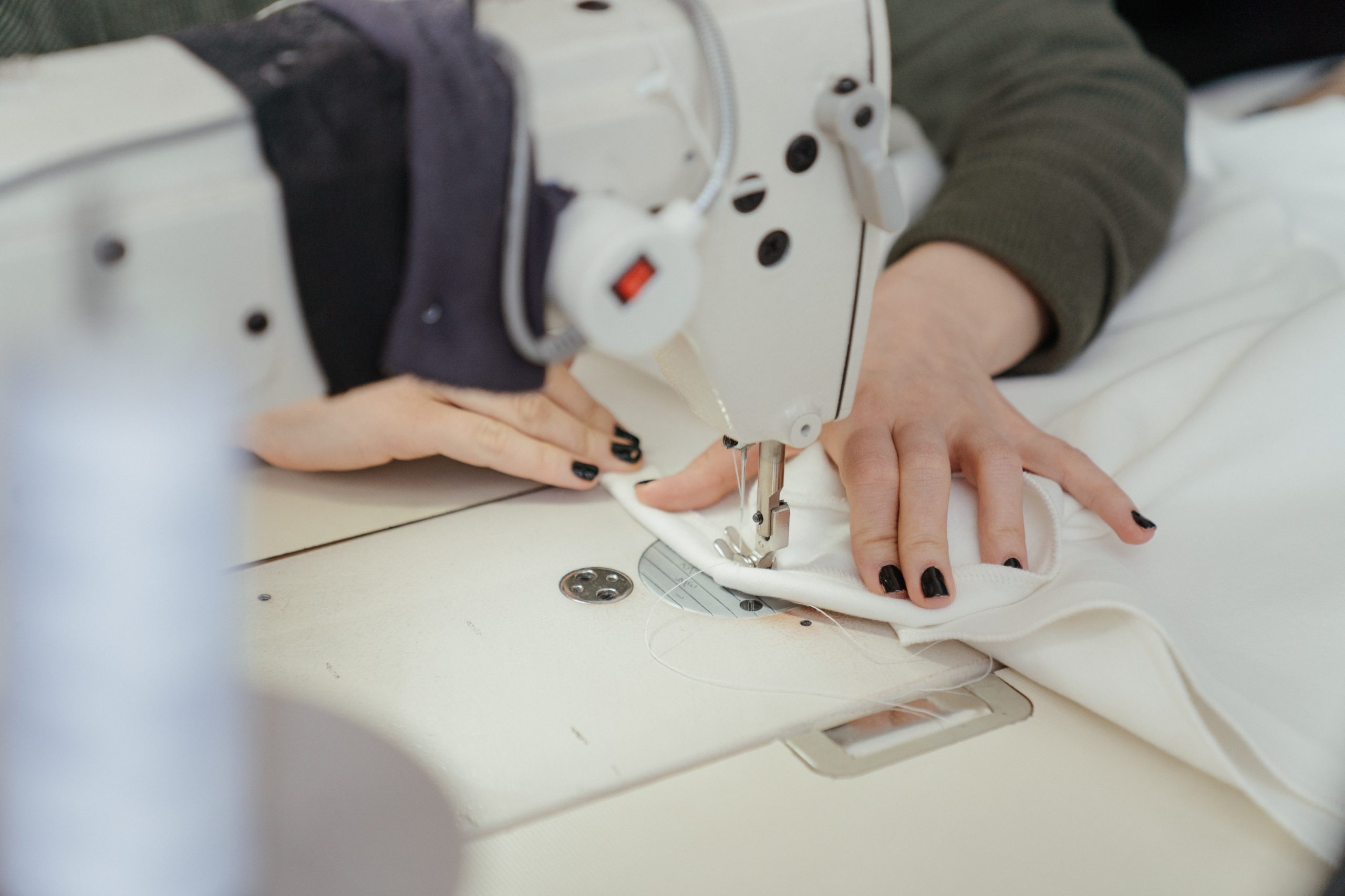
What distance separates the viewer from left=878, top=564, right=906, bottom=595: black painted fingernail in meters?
0.79

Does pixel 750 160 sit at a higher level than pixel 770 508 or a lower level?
higher

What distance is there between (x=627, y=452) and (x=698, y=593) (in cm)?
19

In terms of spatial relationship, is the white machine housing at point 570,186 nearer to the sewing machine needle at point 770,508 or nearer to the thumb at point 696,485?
the sewing machine needle at point 770,508

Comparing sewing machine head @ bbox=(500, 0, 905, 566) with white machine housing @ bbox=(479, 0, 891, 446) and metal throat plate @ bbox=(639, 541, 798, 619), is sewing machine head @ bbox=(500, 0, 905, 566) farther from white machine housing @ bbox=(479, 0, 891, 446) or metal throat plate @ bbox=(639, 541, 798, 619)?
metal throat plate @ bbox=(639, 541, 798, 619)

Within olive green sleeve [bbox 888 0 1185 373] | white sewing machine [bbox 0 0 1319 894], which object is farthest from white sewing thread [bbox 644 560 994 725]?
olive green sleeve [bbox 888 0 1185 373]

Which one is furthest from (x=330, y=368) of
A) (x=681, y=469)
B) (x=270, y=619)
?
(x=681, y=469)

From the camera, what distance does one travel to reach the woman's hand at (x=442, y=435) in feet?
3.07

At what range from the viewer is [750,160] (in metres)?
0.59

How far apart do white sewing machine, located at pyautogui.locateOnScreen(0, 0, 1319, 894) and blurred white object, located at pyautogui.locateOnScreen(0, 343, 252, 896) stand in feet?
0.11

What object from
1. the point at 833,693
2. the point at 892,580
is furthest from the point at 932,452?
the point at 833,693

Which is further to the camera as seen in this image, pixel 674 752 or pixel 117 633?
pixel 674 752

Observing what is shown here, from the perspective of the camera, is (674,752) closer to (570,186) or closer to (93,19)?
(570,186)

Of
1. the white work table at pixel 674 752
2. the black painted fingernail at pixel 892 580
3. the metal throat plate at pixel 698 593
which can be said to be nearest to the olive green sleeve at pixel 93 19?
the white work table at pixel 674 752

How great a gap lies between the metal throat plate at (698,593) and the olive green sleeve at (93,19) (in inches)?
22.3
